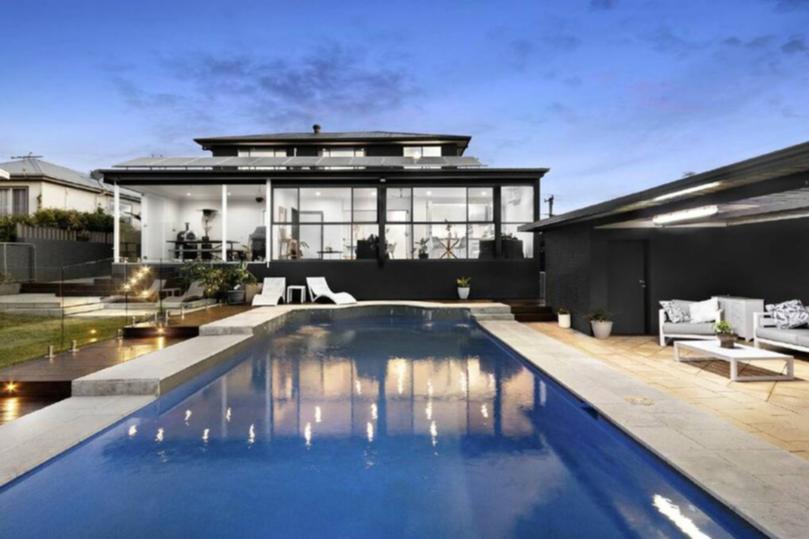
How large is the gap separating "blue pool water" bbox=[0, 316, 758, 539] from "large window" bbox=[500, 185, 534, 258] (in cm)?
963

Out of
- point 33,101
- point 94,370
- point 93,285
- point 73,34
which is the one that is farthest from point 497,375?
point 33,101

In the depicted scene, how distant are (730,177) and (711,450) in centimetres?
251

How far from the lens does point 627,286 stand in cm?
901

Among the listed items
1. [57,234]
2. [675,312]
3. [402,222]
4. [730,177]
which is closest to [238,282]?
[402,222]

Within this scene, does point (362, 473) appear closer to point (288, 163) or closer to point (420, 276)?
point (420, 276)

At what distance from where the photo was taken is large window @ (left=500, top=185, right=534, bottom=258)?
15.0 meters

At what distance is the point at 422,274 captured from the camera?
1479 centimetres

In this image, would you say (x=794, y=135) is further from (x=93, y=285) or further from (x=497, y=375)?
(x=93, y=285)

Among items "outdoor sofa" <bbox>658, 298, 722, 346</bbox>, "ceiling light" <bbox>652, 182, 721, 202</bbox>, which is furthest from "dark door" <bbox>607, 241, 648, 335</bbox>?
"ceiling light" <bbox>652, 182, 721, 202</bbox>

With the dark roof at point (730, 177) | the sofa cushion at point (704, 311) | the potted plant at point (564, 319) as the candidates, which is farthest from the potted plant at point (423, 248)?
the sofa cushion at point (704, 311)

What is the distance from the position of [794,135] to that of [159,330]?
3350 cm

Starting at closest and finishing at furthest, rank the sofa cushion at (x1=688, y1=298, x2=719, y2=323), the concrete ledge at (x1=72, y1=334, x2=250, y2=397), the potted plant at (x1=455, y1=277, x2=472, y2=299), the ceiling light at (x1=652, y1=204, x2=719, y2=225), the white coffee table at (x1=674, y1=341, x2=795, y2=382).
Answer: the concrete ledge at (x1=72, y1=334, x2=250, y2=397)
the white coffee table at (x1=674, y1=341, x2=795, y2=382)
the ceiling light at (x1=652, y1=204, x2=719, y2=225)
the sofa cushion at (x1=688, y1=298, x2=719, y2=323)
the potted plant at (x1=455, y1=277, x2=472, y2=299)

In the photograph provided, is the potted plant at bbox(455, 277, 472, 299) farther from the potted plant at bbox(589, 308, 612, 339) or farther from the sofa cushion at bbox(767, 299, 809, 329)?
the sofa cushion at bbox(767, 299, 809, 329)

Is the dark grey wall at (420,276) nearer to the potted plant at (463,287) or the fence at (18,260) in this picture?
the potted plant at (463,287)
